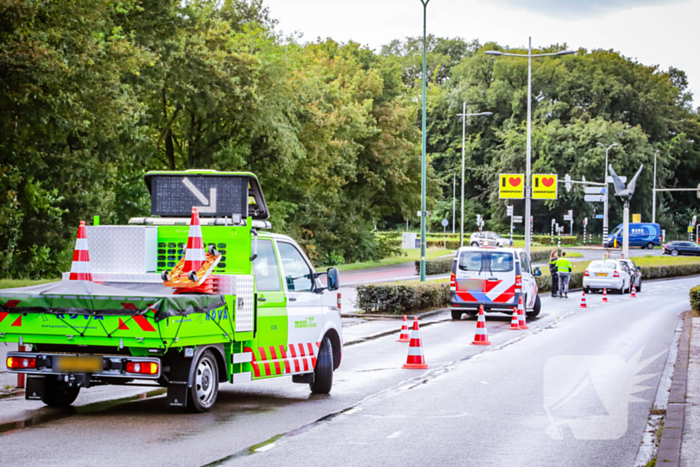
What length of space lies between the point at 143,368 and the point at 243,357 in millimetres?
1343

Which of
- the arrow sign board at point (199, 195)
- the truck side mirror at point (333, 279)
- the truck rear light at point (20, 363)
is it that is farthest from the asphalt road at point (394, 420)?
the arrow sign board at point (199, 195)

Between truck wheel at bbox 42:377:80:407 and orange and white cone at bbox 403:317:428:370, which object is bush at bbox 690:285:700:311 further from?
truck wheel at bbox 42:377:80:407

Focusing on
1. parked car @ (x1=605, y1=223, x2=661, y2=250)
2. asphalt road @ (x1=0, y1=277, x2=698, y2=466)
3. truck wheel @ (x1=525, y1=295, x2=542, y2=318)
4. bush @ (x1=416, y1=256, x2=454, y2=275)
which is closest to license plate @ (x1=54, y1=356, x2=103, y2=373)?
asphalt road @ (x1=0, y1=277, x2=698, y2=466)

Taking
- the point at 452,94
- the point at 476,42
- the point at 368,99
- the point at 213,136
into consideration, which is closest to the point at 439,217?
the point at 452,94

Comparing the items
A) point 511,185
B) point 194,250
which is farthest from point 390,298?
point 511,185

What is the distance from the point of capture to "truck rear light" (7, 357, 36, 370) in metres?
8.70

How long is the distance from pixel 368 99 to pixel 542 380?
133ft

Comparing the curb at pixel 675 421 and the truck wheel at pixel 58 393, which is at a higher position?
the truck wheel at pixel 58 393

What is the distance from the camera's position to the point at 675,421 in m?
9.09

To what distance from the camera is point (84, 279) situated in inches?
364

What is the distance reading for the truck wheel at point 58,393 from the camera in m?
9.38

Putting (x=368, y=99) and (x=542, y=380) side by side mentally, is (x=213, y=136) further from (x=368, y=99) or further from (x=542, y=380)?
(x=542, y=380)

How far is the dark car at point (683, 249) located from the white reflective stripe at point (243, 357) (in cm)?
7313

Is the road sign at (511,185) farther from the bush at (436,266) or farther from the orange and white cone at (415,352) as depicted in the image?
the orange and white cone at (415,352)
